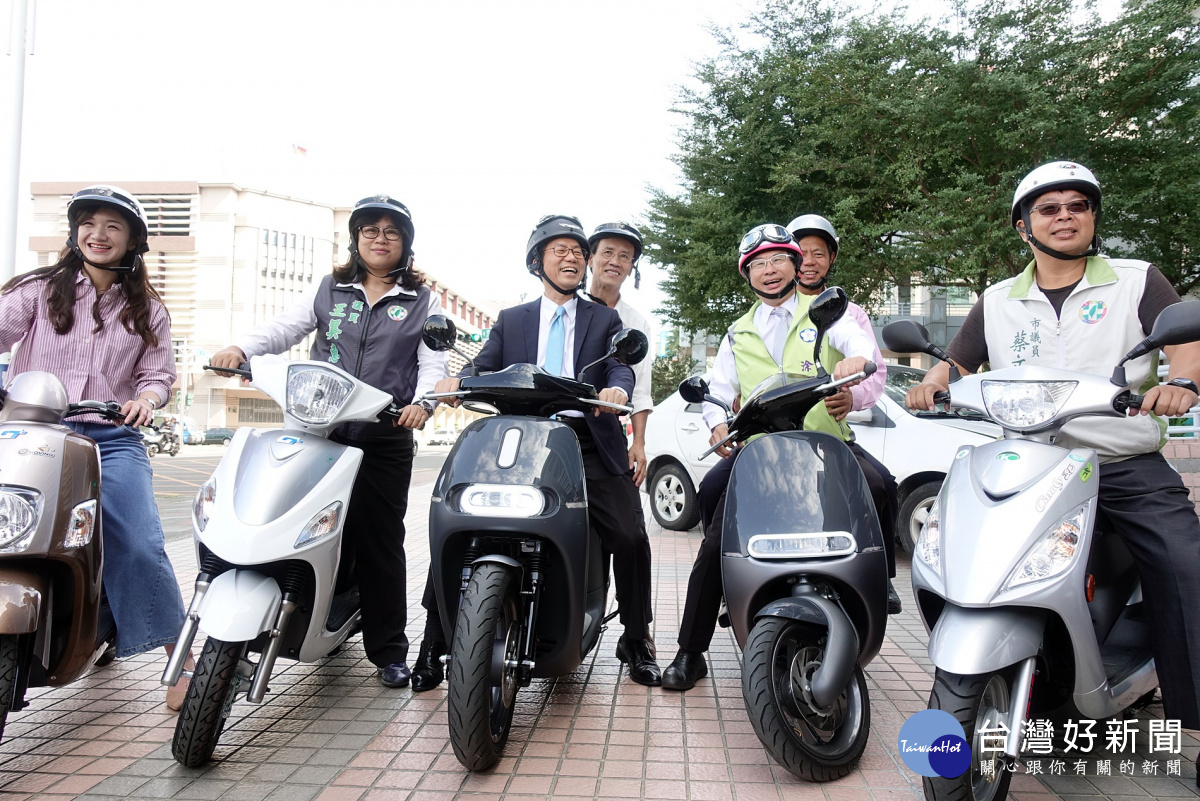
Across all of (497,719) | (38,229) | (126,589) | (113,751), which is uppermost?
(38,229)

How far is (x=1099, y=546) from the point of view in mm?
→ 2818

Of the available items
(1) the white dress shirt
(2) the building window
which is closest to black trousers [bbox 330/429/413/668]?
(1) the white dress shirt

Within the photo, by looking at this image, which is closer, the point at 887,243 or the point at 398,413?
A: the point at 398,413

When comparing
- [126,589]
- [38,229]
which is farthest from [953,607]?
[38,229]

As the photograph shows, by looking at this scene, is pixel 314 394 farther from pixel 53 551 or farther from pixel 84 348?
pixel 84 348

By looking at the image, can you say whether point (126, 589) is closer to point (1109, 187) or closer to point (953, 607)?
point (953, 607)

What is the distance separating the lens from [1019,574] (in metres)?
2.31

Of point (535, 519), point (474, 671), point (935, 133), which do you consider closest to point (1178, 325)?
point (535, 519)

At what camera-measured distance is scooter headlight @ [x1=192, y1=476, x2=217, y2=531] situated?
290 centimetres

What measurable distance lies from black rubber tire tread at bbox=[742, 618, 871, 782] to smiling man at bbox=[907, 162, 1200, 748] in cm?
98

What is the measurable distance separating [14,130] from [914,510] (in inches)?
332

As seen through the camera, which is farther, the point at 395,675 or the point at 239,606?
the point at 395,675

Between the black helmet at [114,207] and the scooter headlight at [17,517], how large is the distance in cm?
122

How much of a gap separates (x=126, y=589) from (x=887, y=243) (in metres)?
11.7
